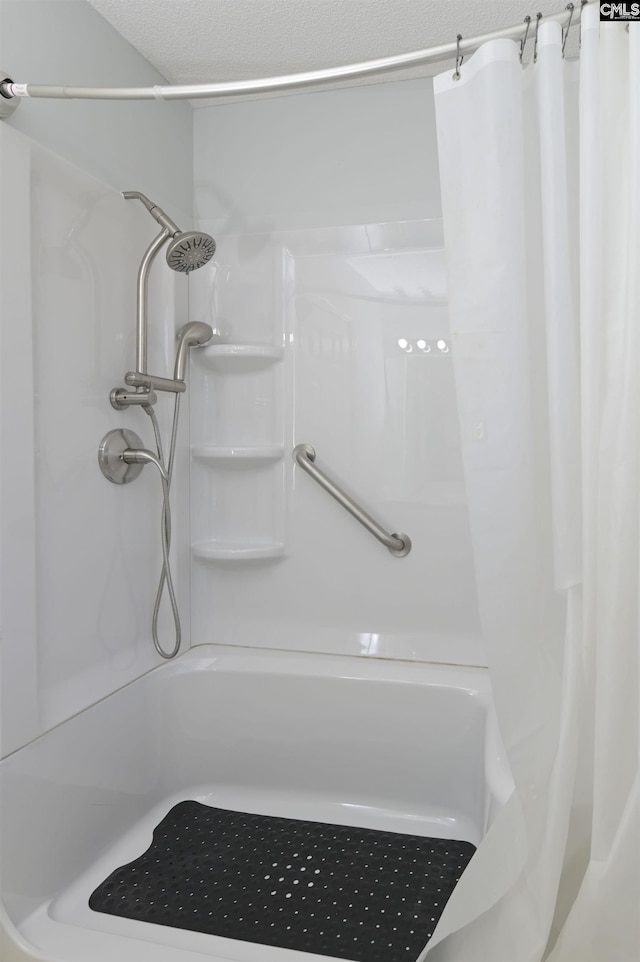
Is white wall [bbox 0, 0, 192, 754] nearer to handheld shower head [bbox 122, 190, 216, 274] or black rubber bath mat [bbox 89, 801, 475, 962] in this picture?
handheld shower head [bbox 122, 190, 216, 274]

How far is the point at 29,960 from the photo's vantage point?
1.12 metres

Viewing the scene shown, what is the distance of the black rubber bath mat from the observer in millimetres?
1368

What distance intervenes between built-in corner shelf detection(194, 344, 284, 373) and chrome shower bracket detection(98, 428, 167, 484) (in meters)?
0.38

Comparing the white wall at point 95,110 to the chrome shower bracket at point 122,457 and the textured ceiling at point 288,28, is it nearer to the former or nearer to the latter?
the textured ceiling at point 288,28

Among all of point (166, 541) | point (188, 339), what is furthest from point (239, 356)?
point (166, 541)

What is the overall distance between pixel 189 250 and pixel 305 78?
0.58 meters

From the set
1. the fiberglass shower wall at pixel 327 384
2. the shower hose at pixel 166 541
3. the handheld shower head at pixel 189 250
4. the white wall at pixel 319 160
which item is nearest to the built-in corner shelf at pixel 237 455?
the fiberglass shower wall at pixel 327 384

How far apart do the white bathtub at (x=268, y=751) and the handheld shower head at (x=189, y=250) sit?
3.54ft

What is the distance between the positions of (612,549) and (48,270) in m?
1.29

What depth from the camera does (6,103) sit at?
138 cm

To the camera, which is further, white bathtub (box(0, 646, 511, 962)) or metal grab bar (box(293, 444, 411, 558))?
metal grab bar (box(293, 444, 411, 558))

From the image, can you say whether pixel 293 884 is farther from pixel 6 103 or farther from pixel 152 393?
pixel 6 103

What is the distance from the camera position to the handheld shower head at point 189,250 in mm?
1625

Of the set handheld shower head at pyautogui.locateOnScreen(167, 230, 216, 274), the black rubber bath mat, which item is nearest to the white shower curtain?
the black rubber bath mat
